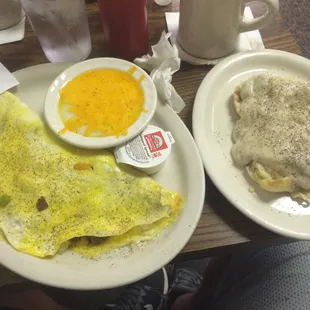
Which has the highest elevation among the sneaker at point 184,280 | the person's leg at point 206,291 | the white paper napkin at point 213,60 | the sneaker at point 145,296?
the white paper napkin at point 213,60

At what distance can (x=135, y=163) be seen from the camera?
2.35 feet

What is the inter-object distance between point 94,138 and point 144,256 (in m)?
0.22

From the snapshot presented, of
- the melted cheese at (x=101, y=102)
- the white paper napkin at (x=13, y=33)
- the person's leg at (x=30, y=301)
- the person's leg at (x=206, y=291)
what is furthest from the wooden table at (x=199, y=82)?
the person's leg at (x=30, y=301)

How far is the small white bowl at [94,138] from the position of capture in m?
0.71

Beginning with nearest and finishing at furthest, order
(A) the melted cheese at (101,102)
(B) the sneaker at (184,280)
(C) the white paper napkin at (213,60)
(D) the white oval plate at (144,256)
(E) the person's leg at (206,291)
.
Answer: (D) the white oval plate at (144,256) < (A) the melted cheese at (101,102) < (C) the white paper napkin at (213,60) < (E) the person's leg at (206,291) < (B) the sneaker at (184,280)

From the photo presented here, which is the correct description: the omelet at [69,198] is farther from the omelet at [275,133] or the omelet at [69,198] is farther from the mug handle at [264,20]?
the mug handle at [264,20]

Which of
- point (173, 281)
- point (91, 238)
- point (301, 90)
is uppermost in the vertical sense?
point (301, 90)

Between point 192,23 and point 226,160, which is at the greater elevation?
point 192,23

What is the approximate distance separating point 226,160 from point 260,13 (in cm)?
43

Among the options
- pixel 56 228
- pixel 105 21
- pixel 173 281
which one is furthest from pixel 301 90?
pixel 173 281

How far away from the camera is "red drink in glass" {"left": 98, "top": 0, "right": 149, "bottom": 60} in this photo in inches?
31.4

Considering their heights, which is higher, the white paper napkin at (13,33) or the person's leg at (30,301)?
the white paper napkin at (13,33)

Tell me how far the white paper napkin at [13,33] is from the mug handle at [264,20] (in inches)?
18.7

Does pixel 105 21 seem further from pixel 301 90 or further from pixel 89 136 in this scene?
pixel 301 90
